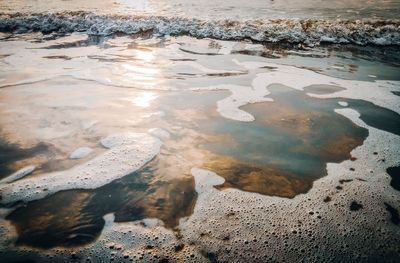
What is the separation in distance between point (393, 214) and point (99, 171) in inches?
104

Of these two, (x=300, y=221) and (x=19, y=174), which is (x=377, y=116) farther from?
(x=19, y=174)

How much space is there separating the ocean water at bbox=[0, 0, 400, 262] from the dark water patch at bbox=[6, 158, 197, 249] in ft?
0.04

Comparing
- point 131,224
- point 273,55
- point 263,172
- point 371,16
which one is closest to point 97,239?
point 131,224

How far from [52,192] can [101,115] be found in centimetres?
152

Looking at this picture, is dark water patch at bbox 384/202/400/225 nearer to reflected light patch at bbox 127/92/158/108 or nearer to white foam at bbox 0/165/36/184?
reflected light patch at bbox 127/92/158/108

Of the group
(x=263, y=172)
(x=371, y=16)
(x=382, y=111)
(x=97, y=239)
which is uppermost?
(x=371, y=16)

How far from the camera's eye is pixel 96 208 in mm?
2523

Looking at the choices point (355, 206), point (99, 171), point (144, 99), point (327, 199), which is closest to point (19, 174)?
point (99, 171)

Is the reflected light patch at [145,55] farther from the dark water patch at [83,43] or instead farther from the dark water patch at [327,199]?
the dark water patch at [327,199]

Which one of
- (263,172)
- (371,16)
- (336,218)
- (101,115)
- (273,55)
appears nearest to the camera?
(336,218)

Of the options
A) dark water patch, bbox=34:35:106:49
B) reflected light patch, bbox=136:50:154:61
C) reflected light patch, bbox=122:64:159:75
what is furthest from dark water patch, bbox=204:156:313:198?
dark water patch, bbox=34:35:106:49

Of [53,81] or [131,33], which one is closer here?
[53,81]

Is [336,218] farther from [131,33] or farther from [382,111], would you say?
[131,33]

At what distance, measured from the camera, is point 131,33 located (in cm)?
1029
